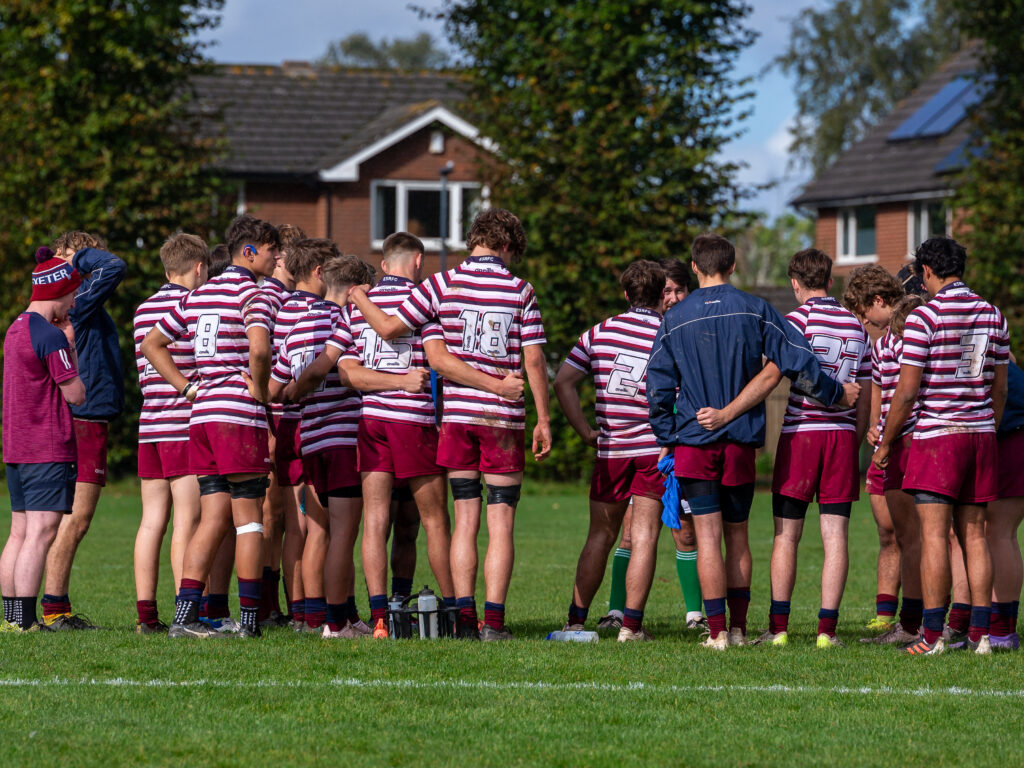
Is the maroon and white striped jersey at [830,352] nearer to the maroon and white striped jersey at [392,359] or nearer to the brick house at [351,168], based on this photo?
the maroon and white striped jersey at [392,359]

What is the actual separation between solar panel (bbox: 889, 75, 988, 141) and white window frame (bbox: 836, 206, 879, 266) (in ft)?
8.39

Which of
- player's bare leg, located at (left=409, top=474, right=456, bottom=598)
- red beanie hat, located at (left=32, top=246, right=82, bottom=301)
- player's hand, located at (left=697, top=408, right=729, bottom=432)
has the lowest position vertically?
player's bare leg, located at (left=409, top=474, right=456, bottom=598)

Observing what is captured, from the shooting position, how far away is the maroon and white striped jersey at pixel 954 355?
7.92 m

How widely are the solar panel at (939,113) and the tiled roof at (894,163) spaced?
24cm

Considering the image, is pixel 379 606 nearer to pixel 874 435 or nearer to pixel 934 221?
pixel 874 435

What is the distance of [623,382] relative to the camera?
343 inches

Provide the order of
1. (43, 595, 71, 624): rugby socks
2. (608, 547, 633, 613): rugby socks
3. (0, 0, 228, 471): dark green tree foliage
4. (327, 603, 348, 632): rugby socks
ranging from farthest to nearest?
(0, 0, 228, 471): dark green tree foliage < (608, 547, 633, 613): rugby socks < (43, 595, 71, 624): rugby socks < (327, 603, 348, 632): rugby socks

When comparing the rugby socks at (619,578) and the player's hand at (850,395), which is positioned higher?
the player's hand at (850,395)

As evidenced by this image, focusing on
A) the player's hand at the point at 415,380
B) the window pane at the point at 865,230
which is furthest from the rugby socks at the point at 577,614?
the window pane at the point at 865,230

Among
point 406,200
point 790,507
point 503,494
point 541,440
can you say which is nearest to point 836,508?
point 790,507

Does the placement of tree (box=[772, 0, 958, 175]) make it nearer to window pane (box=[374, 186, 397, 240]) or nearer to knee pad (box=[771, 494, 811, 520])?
window pane (box=[374, 186, 397, 240])

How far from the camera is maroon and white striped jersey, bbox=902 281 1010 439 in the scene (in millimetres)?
7916

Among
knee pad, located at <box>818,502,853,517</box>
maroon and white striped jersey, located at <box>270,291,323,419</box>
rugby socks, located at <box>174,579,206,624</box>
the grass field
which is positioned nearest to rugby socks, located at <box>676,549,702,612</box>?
the grass field

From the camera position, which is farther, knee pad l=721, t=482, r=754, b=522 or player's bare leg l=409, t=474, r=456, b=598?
player's bare leg l=409, t=474, r=456, b=598
